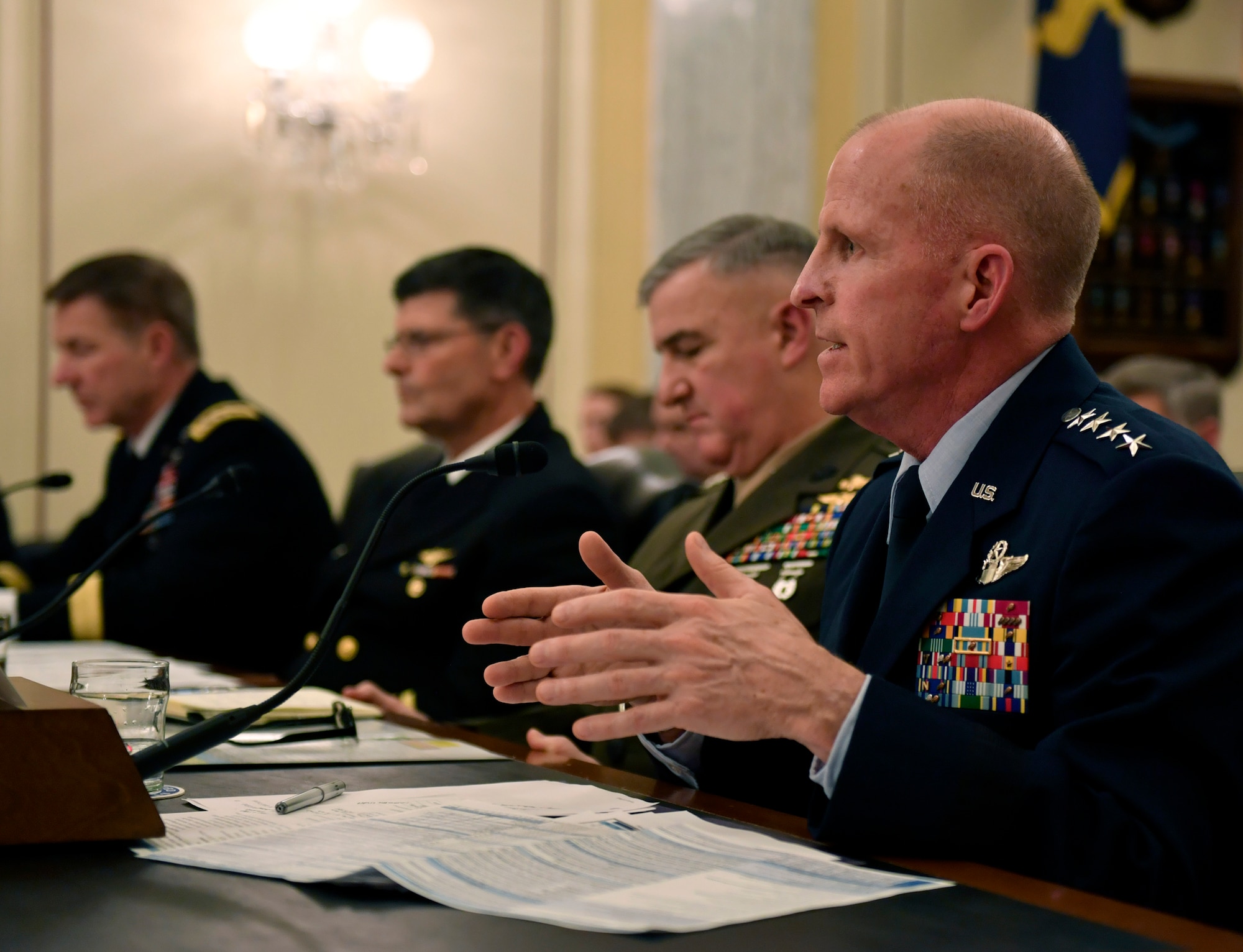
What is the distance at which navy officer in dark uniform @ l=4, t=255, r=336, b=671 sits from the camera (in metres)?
2.98

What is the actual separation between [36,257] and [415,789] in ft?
14.1

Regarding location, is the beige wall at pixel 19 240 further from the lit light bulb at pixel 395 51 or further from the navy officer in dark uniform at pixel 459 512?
the navy officer in dark uniform at pixel 459 512

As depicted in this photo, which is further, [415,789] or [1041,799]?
[415,789]

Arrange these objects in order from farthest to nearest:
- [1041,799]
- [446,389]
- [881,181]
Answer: [446,389] < [881,181] < [1041,799]

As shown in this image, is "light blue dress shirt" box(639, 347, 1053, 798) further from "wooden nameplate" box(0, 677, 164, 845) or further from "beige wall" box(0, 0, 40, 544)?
"beige wall" box(0, 0, 40, 544)

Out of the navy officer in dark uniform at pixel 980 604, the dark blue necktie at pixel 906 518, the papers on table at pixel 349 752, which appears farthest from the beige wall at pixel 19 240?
the dark blue necktie at pixel 906 518

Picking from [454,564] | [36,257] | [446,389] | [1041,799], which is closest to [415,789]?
[1041,799]

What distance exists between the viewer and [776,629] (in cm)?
109

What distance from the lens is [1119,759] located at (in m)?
1.10

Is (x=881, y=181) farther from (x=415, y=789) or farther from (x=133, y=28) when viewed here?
(x=133, y=28)

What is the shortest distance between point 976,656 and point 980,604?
5 centimetres

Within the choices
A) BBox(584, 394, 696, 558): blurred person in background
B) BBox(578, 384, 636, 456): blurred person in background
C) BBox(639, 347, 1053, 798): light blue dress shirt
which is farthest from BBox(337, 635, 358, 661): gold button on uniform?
BBox(578, 384, 636, 456): blurred person in background

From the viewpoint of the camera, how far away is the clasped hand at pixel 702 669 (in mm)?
1059

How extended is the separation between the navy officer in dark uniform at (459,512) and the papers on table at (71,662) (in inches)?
9.6
